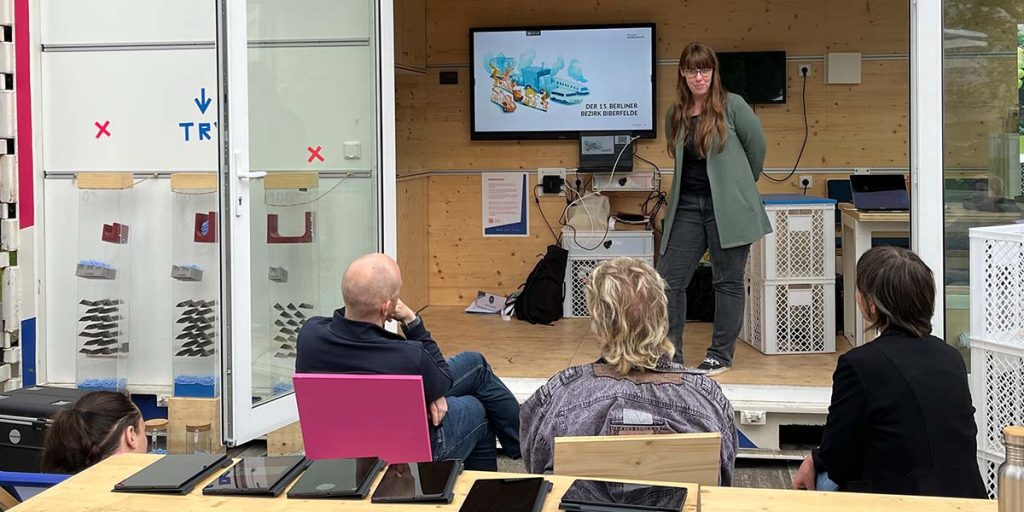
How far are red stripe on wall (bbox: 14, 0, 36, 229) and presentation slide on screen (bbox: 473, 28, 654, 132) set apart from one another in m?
2.93

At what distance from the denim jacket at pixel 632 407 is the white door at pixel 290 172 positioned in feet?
5.44

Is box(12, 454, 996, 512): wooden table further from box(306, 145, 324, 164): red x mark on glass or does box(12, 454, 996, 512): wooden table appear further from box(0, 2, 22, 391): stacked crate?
box(0, 2, 22, 391): stacked crate

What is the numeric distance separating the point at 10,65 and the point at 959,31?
12.2 ft

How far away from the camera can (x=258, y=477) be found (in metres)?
2.03

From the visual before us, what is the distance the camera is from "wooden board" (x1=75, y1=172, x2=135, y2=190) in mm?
4750

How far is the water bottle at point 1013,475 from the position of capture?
162 cm

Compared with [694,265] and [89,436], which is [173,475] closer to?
[89,436]

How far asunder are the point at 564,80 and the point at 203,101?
9.16ft

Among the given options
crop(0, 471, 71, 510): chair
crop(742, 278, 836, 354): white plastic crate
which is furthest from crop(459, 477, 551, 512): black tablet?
crop(742, 278, 836, 354): white plastic crate

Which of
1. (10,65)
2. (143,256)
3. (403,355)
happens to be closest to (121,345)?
(143,256)

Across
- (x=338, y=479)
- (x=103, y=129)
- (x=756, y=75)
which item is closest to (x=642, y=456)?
(x=338, y=479)

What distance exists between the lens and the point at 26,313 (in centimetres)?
487

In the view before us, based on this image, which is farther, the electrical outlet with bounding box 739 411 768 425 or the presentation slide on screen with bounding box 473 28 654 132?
the presentation slide on screen with bounding box 473 28 654 132

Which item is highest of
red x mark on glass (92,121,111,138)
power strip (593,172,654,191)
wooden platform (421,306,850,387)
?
red x mark on glass (92,121,111,138)
